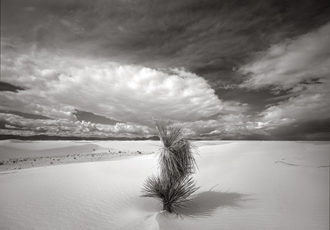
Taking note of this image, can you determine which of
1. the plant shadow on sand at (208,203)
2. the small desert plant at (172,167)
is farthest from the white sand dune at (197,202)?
the small desert plant at (172,167)

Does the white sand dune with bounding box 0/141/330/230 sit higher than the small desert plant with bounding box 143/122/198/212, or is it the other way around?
the small desert plant with bounding box 143/122/198/212

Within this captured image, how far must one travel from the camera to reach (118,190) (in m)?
9.73

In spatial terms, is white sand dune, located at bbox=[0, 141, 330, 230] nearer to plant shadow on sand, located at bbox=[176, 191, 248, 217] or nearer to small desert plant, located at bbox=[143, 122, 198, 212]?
plant shadow on sand, located at bbox=[176, 191, 248, 217]

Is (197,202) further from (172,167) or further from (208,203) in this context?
(172,167)

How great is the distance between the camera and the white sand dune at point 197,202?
561 centimetres

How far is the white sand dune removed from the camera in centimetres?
561

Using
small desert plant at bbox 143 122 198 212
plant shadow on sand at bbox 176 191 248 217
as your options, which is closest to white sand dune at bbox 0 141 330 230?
plant shadow on sand at bbox 176 191 248 217

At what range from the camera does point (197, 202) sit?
7.73m

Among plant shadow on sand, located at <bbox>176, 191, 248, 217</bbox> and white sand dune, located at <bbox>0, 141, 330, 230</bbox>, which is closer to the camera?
white sand dune, located at <bbox>0, 141, 330, 230</bbox>

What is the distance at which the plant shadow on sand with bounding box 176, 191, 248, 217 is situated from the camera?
262 inches

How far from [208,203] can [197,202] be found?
450mm

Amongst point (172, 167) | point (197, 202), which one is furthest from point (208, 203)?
point (172, 167)

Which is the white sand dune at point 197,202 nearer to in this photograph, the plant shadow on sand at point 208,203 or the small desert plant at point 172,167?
the plant shadow on sand at point 208,203

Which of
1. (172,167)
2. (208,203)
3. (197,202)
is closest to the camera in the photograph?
(172,167)
